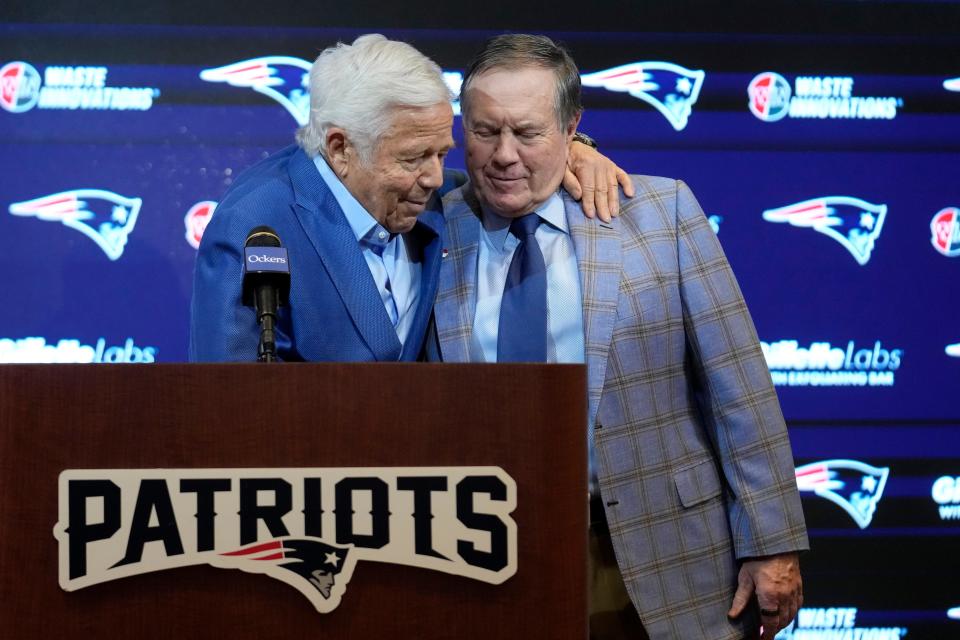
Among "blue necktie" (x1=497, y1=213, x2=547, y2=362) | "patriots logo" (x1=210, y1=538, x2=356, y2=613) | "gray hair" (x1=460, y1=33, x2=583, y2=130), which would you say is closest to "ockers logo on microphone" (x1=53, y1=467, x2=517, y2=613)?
"patriots logo" (x1=210, y1=538, x2=356, y2=613)

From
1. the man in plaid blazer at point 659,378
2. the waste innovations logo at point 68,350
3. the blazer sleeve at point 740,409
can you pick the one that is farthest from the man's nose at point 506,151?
the waste innovations logo at point 68,350

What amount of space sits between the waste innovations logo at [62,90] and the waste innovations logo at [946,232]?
7.86ft

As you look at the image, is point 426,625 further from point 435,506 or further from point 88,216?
point 88,216

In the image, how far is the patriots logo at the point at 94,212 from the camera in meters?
3.42

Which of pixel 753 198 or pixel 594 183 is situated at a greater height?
pixel 753 198

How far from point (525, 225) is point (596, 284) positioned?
0.65 feet

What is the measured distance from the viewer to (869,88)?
3.58 m

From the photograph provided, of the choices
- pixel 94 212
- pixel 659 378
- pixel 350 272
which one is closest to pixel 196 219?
pixel 94 212

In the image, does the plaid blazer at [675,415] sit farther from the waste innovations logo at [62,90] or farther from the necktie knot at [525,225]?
the waste innovations logo at [62,90]

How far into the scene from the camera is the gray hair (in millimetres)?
2277

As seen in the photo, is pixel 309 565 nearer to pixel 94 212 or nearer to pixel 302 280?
pixel 302 280

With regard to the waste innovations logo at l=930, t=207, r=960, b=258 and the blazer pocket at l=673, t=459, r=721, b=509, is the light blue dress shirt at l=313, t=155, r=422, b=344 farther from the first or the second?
the waste innovations logo at l=930, t=207, r=960, b=258

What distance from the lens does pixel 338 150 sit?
219 cm

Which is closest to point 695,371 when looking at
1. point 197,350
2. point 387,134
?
point 387,134
